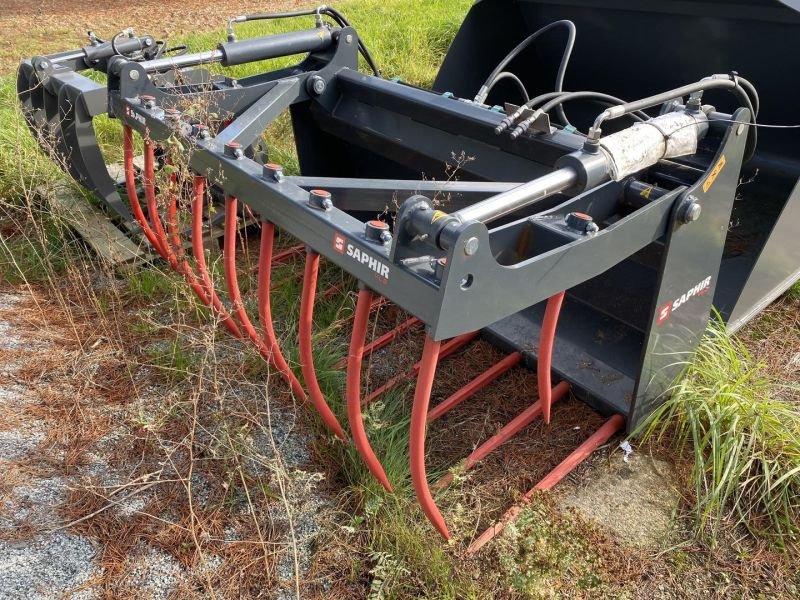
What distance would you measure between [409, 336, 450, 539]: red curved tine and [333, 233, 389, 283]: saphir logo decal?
182mm

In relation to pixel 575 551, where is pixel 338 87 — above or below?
above

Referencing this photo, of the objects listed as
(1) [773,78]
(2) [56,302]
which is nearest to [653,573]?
(1) [773,78]

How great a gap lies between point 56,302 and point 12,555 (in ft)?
5.06

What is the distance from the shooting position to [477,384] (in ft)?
8.65

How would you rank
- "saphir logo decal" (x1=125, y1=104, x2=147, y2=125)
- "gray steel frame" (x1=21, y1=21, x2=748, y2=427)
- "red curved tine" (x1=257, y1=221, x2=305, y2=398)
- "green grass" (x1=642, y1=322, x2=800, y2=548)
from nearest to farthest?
"gray steel frame" (x1=21, y1=21, x2=748, y2=427) → "red curved tine" (x1=257, y1=221, x2=305, y2=398) → "green grass" (x1=642, y1=322, x2=800, y2=548) → "saphir logo decal" (x1=125, y1=104, x2=147, y2=125)

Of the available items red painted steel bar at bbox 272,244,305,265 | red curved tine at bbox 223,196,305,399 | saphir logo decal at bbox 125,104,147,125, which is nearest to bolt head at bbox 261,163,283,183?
red curved tine at bbox 223,196,305,399

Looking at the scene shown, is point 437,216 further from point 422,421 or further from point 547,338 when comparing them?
point 547,338

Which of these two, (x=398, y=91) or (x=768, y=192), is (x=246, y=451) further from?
(x=768, y=192)

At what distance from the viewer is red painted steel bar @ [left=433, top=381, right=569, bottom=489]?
2.23 m

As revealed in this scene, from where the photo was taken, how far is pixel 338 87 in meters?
3.12

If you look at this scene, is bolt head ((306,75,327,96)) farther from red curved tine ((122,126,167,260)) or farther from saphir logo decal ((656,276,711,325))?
saphir logo decal ((656,276,711,325))

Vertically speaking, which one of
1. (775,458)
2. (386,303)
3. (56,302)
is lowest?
(56,302)

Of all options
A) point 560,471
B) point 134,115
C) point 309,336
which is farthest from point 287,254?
point 560,471

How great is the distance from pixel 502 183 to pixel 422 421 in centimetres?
75
